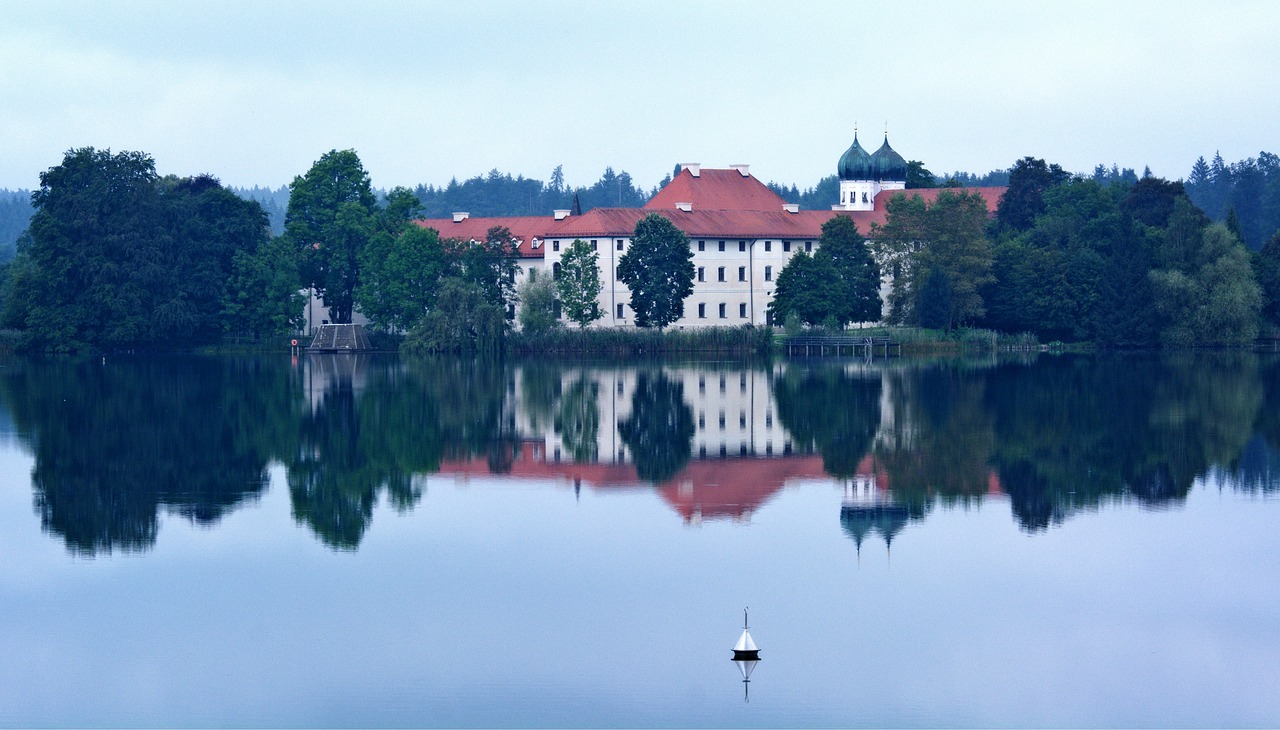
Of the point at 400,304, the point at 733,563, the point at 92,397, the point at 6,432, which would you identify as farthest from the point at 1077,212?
the point at 733,563

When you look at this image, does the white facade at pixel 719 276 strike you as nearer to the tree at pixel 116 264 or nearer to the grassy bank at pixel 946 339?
the grassy bank at pixel 946 339

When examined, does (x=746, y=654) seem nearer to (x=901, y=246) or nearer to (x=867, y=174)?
(x=901, y=246)

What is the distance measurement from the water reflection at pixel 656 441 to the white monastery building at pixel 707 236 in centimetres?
3194

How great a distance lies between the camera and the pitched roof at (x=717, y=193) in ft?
307

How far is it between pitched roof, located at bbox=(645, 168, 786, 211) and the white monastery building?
0.06 m

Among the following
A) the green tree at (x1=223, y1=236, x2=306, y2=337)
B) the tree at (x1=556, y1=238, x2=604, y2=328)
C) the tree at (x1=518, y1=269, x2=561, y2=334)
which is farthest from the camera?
the tree at (x1=556, y1=238, x2=604, y2=328)

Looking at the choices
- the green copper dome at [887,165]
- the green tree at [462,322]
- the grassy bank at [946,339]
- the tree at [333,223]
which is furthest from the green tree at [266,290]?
the green copper dome at [887,165]

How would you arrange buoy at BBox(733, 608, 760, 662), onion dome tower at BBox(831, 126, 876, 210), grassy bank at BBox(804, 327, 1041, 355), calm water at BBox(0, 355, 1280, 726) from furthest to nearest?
onion dome tower at BBox(831, 126, 876, 210) < grassy bank at BBox(804, 327, 1041, 355) < buoy at BBox(733, 608, 760, 662) < calm water at BBox(0, 355, 1280, 726)

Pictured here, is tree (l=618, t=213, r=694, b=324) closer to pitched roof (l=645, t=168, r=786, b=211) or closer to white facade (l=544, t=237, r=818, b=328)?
white facade (l=544, t=237, r=818, b=328)

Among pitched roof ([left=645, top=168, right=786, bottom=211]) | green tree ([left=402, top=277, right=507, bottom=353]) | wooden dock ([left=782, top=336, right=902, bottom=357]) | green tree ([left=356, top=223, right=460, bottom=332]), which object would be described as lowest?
wooden dock ([left=782, top=336, right=902, bottom=357])

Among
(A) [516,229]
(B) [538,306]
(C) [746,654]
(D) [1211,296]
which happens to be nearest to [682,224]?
(A) [516,229]

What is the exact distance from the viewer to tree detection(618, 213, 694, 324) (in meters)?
76.5

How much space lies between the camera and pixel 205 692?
1320cm

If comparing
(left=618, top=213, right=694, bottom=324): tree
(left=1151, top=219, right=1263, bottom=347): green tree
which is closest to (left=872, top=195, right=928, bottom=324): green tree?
(left=618, top=213, right=694, bottom=324): tree
